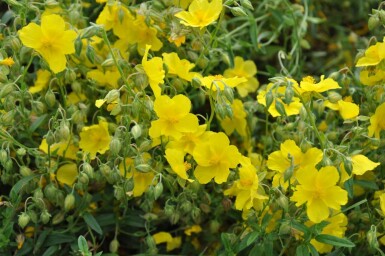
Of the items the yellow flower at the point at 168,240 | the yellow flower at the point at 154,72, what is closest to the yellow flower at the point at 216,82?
the yellow flower at the point at 154,72

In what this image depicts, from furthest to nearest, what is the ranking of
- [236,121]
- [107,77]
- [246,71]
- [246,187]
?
1. [246,71]
2. [236,121]
3. [107,77]
4. [246,187]

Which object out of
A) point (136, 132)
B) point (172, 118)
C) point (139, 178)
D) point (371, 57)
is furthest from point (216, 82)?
point (371, 57)

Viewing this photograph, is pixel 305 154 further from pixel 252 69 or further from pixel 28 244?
pixel 28 244

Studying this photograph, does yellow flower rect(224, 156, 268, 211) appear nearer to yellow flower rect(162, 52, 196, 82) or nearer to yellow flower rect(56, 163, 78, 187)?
yellow flower rect(162, 52, 196, 82)

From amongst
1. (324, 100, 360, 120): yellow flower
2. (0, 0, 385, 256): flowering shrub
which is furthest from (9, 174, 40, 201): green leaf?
(324, 100, 360, 120): yellow flower

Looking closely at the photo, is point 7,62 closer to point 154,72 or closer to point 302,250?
point 154,72
